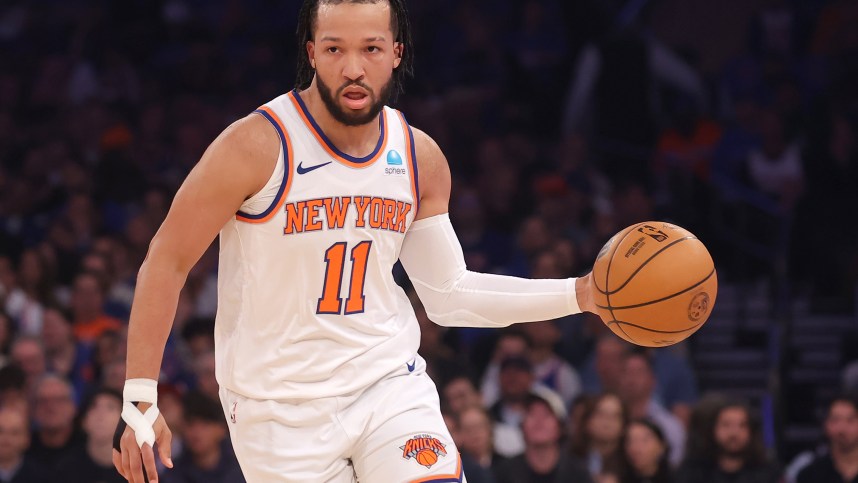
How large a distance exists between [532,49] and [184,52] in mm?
3439

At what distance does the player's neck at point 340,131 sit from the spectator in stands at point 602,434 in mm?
3980

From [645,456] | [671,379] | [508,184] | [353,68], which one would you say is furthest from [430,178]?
[508,184]

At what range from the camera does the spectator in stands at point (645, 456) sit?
730cm

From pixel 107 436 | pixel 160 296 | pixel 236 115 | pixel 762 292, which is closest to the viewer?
pixel 160 296

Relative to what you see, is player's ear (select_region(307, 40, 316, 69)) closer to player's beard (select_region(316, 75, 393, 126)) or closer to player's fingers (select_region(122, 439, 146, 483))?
player's beard (select_region(316, 75, 393, 126))

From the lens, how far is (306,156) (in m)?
3.76

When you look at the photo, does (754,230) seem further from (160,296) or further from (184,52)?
(160,296)

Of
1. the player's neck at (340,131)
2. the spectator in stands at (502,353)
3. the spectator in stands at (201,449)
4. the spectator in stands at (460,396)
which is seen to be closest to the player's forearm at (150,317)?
the player's neck at (340,131)

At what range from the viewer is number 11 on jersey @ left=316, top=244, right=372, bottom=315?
147 inches

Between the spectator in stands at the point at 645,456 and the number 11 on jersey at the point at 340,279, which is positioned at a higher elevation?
the number 11 on jersey at the point at 340,279

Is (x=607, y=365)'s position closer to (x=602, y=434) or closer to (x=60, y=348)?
(x=602, y=434)

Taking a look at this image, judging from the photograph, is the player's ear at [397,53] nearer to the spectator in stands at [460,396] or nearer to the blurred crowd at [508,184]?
the blurred crowd at [508,184]

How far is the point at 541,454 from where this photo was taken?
24.0 feet

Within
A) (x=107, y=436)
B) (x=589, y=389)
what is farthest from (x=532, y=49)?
(x=107, y=436)
